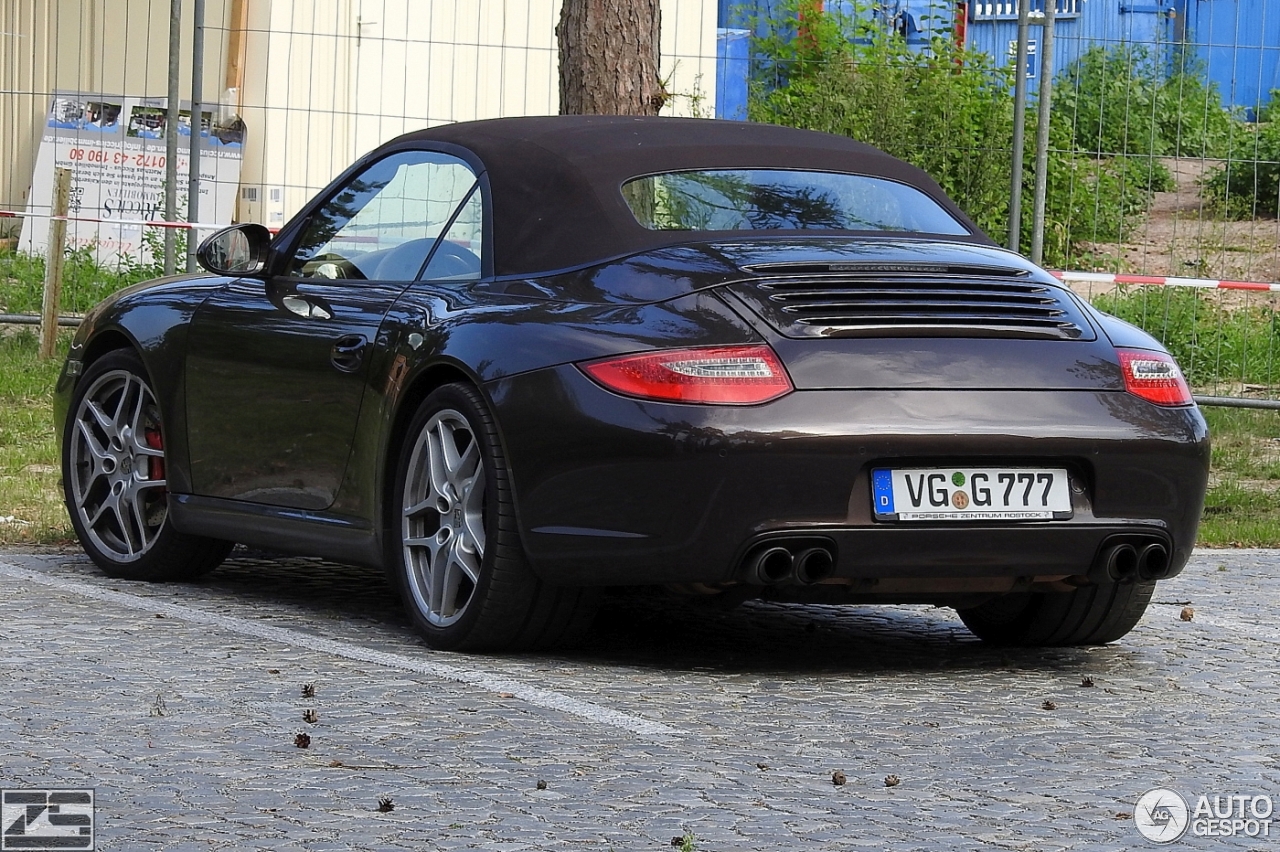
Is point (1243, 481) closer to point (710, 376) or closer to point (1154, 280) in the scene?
point (1154, 280)

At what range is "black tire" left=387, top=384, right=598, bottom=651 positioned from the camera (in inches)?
215

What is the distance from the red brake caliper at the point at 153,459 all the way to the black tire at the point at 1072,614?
264 cm

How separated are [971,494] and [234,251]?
2.70m

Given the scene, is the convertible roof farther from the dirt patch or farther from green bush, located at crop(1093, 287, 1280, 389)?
green bush, located at crop(1093, 287, 1280, 389)

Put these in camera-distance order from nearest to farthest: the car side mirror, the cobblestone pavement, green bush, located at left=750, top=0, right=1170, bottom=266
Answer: the cobblestone pavement → the car side mirror → green bush, located at left=750, top=0, right=1170, bottom=266

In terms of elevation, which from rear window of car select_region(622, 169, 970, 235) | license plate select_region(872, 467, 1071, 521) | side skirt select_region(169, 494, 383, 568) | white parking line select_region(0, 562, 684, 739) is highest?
rear window of car select_region(622, 169, 970, 235)

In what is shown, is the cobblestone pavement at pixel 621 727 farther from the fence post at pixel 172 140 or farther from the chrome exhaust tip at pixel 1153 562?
the fence post at pixel 172 140

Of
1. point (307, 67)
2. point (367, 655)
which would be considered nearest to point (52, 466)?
point (367, 655)

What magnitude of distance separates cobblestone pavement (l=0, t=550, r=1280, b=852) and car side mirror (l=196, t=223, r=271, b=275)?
1005 millimetres

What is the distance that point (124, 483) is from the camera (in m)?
7.13

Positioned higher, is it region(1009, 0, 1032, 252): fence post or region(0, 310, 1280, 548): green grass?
region(1009, 0, 1032, 252): fence post

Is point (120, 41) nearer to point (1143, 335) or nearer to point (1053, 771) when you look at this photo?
point (1143, 335)

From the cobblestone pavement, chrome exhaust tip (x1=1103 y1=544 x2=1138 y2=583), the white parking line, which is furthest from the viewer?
chrome exhaust tip (x1=1103 y1=544 x2=1138 y2=583)

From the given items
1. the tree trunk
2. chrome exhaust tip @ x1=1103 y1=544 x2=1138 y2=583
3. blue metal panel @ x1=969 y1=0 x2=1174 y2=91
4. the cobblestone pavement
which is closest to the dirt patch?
blue metal panel @ x1=969 y1=0 x2=1174 y2=91
